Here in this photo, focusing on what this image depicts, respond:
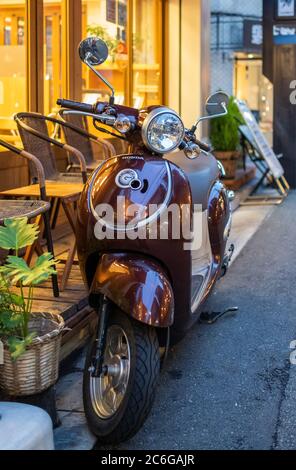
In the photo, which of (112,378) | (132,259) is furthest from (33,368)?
(132,259)

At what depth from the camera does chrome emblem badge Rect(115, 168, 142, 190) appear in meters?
3.05

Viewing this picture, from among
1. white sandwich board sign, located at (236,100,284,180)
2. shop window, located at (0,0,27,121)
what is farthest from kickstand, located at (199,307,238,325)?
white sandwich board sign, located at (236,100,284,180)

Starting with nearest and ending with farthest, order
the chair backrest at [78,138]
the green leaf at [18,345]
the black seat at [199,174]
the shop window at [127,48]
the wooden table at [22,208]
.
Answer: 1. the green leaf at [18,345]
2. the wooden table at [22,208]
3. the black seat at [199,174]
4. the chair backrest at [78,138]
5. the shop window at [127,48]

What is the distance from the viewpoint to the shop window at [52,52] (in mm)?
5746

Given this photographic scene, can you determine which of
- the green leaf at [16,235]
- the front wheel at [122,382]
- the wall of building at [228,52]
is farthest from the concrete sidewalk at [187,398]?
the wall of building at [228,52]

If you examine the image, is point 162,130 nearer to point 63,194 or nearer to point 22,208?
point 22,208

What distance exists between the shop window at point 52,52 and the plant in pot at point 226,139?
3490 millimetres

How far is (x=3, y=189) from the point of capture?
5.05 meters

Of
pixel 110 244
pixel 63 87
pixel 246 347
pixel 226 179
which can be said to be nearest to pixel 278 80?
pixel 226 179

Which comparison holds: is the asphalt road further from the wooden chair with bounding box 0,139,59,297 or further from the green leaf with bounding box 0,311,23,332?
the wooden chair with bounding box 0,139,59,297

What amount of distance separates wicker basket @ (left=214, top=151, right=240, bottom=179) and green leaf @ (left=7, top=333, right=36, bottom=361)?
6.56 meters

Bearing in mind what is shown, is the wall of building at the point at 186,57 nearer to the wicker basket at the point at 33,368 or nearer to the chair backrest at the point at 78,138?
the chair backrest at the point at 78,138

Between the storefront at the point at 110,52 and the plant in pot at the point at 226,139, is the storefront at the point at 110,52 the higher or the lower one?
the higher one

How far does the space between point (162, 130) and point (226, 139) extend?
6.26 m
